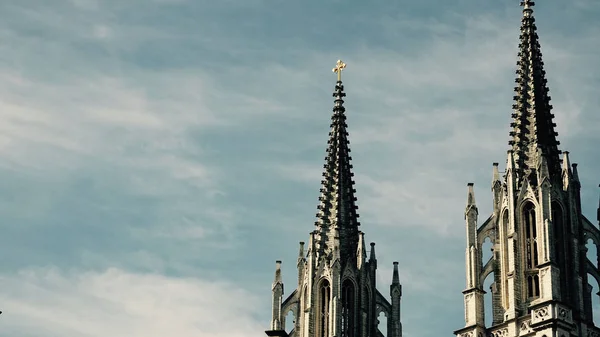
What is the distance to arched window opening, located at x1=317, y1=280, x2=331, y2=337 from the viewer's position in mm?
95125

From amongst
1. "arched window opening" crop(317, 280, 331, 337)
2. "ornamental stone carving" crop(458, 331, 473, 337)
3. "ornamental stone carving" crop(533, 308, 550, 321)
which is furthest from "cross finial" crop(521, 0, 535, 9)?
"ornamental stone carving" crop(458, 331, 473, 337)

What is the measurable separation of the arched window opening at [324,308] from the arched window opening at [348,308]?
761mm

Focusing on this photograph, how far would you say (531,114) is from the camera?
9194 centimetres

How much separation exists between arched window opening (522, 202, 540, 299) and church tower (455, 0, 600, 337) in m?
0.04

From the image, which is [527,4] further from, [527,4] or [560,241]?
[560,241]

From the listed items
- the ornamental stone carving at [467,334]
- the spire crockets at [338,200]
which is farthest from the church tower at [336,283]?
A: the ornamental stone carving at [467,334]

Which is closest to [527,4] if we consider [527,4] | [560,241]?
[527,4]

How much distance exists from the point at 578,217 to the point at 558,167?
260 cm

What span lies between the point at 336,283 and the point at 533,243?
12.0 m

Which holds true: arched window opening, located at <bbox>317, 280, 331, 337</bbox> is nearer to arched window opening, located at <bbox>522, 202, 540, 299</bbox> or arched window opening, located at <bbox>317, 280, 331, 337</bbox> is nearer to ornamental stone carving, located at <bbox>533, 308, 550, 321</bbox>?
arched window opening, located at <bbox>522, 202, 540, 299</bbox>

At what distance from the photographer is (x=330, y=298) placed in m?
95.7

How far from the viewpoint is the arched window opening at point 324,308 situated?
95125mm

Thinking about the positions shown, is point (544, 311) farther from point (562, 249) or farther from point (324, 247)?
point (324, 247)

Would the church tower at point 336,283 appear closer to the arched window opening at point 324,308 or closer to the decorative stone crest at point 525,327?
the arched window opening at point 324,308
